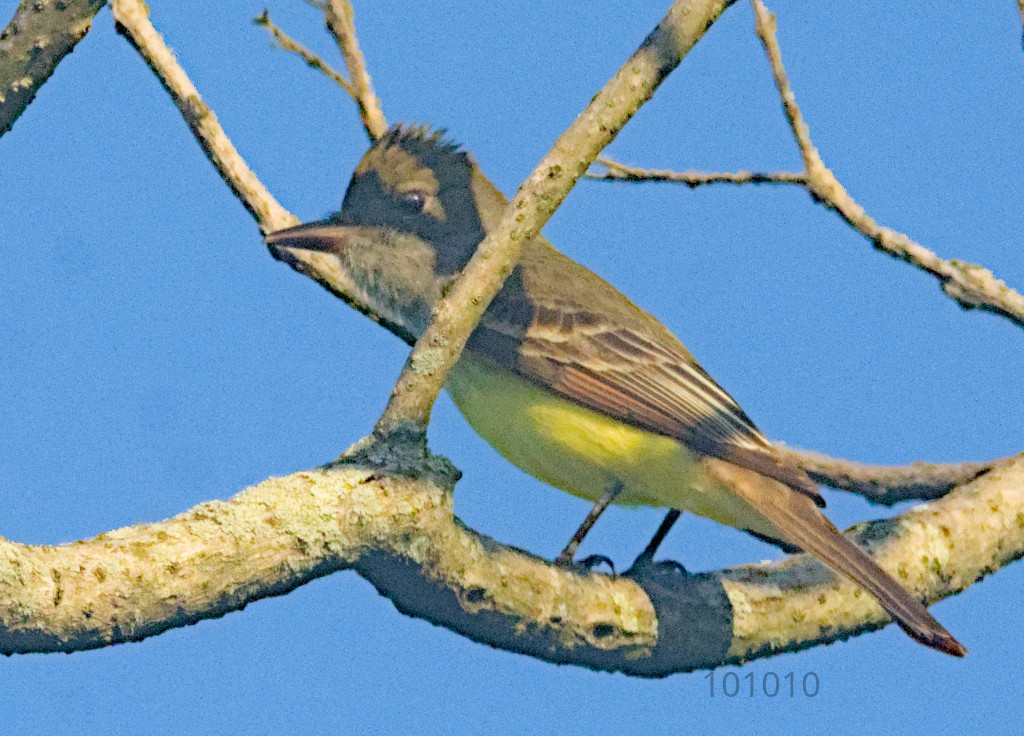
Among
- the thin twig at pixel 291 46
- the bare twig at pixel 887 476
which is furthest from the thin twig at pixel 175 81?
the bare twig at pixel 887 476

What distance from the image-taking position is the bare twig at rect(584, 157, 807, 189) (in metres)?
6.59

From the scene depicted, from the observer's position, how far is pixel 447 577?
5332 millimetres

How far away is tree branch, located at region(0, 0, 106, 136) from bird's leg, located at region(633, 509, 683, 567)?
379 cm

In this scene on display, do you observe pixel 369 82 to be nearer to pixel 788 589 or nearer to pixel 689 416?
pixel 689 416

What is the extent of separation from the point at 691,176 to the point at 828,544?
2.07 metres

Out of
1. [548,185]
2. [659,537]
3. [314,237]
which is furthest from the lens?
[314,237]

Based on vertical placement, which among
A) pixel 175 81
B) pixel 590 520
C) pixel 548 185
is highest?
pixel 175 81

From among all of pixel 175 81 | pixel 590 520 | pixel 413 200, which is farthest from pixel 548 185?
pixel 175 81

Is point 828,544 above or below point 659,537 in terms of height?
below

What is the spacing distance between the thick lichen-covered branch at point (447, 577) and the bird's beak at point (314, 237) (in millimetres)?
2153

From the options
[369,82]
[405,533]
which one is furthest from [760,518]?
[369,82]

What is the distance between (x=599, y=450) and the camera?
6.44 metres

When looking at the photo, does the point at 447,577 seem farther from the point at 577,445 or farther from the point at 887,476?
the point at 887,476

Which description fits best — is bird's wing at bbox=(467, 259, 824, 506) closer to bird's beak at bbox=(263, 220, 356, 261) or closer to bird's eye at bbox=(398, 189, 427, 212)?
bird's eye at bbox=(398, 189, 427, 212)
